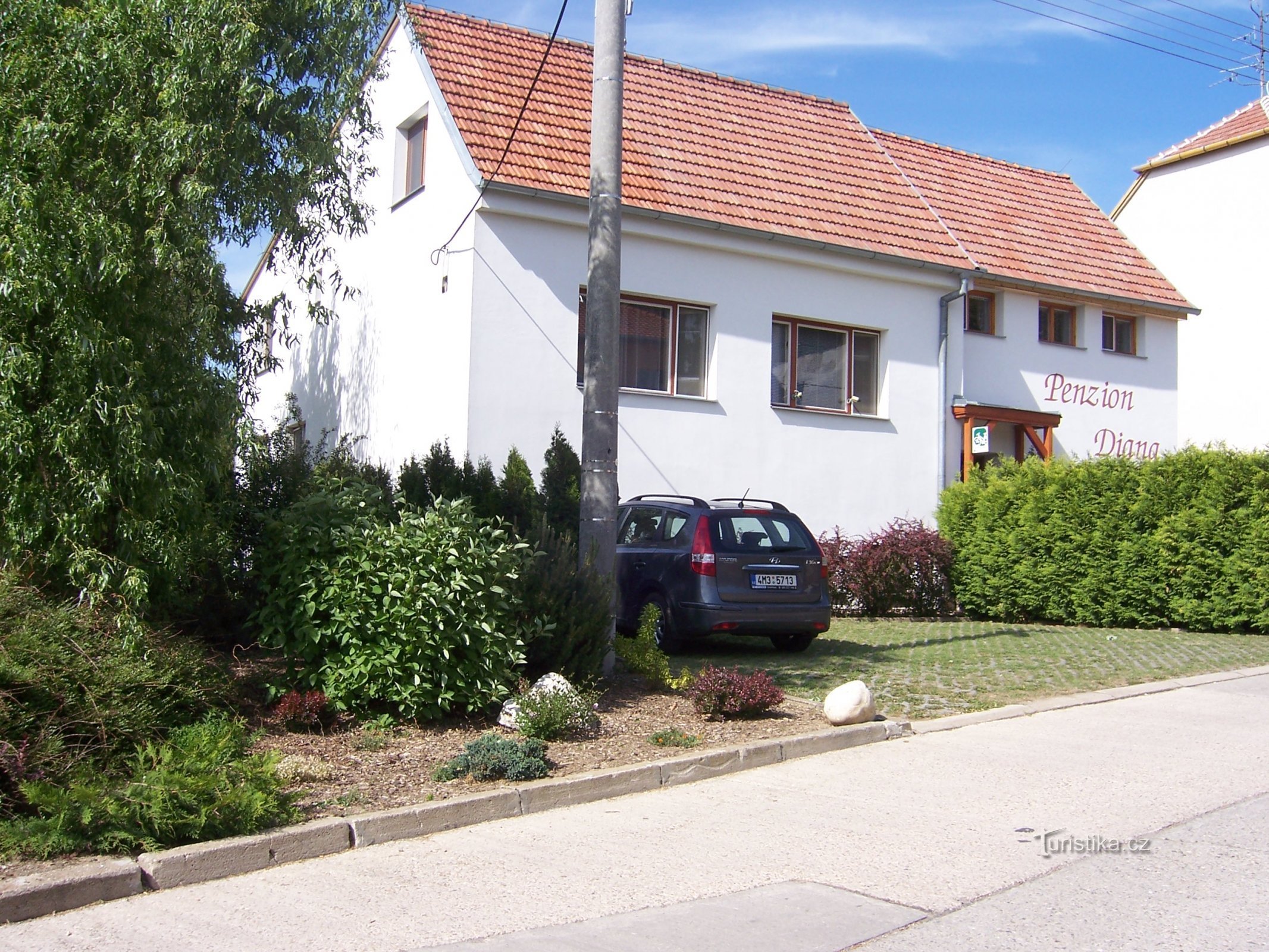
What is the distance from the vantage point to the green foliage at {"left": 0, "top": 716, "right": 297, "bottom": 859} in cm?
521

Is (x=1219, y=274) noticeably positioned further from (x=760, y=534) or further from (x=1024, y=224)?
(x=760, y=534)

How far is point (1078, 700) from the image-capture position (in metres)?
9.82

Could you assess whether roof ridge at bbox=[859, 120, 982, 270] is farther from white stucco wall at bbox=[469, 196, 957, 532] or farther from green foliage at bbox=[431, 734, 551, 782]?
green foliage at bbox=[431, 734, 551, 782]

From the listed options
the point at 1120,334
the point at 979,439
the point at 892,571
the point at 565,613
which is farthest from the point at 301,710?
the point at 1120,334

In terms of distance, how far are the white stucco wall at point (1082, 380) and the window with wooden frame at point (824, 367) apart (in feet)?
5.90

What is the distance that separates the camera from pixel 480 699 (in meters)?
7.81

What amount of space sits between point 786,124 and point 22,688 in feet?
55.5

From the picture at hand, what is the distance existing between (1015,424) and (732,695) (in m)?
13.3

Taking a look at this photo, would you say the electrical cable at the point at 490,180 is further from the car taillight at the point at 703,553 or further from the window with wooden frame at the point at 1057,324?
the window with wooden frame at the point at 1057,324

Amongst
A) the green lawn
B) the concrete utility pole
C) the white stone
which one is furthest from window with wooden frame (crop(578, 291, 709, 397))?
the white stone

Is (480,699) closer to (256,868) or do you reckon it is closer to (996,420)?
(256,868)

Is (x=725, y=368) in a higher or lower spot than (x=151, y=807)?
higher

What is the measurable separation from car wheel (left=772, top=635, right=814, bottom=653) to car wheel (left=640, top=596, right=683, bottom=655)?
1138 millimetres

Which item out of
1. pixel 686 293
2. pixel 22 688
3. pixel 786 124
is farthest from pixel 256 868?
pixel 786 124
